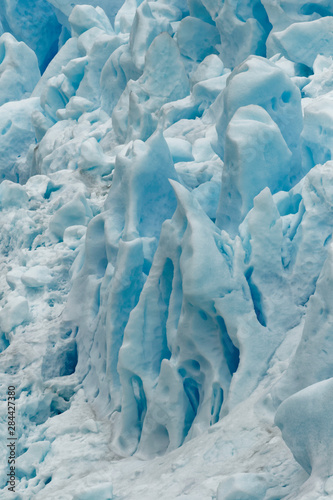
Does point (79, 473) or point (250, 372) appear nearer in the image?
point (250, 372)

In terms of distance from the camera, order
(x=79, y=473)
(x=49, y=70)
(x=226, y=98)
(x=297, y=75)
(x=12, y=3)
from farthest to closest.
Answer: (x=12, y=3)
(x=49, y=70)
(x=297, y=75)
(x=226, y=98)
(x=79, y=473)

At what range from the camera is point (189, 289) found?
10.9 feet

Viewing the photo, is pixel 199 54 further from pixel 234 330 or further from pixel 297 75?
pixel 234 330

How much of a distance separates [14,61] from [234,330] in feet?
21.4

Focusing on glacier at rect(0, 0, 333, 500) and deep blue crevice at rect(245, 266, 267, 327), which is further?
deep blue crevice at rect(245, 266, 267, 327)

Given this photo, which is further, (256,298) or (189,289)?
(256,298)

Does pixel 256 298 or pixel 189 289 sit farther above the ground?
pixel 189 289

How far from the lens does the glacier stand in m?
2.85

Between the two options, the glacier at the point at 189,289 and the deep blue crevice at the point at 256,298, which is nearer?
the glacier at the point at 189,289

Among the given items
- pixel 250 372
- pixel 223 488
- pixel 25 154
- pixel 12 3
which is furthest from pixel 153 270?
pixel 12 3

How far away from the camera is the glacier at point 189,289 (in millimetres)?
2854

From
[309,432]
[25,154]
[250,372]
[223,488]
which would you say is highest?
[309,432]

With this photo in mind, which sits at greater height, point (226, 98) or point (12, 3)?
point (226, 98)

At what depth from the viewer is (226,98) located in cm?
439
